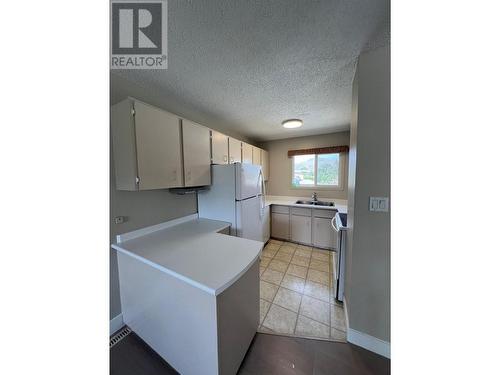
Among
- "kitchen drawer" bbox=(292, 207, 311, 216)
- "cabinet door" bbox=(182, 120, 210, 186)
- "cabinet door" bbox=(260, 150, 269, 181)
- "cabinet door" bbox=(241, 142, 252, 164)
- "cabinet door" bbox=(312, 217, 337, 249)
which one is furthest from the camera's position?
"cabinet door" bbox=(260, 150, 269, 181)

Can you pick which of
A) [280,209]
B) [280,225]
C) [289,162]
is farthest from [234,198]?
Result: [289,162]

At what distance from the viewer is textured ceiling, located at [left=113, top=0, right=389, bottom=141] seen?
2.90ft

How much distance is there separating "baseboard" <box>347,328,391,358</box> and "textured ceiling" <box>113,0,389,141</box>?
7.34 ft

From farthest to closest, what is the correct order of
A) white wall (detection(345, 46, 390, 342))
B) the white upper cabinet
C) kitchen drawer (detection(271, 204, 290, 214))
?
kitchen drawer (detection(271, 204, 290, 214)) → the white upper cabinet → white wall (detection(345, 46, 390, 342))

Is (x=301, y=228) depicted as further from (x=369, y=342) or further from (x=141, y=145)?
(x=141, y=145)

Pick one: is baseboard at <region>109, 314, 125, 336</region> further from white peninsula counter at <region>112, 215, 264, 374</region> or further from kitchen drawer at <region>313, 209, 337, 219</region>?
kitchen drawer at <region>313, 209, 337, 219</region>

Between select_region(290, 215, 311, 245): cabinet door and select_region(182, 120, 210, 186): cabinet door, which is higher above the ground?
select_region(182, 120, 210, 186): cabinet door

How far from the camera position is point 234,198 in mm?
2020

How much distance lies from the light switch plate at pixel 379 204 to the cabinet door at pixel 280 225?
2.12 metres

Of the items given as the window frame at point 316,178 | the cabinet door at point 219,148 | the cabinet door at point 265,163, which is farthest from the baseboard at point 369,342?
the cabinet door at point 265,163

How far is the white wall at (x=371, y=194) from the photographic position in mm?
1153

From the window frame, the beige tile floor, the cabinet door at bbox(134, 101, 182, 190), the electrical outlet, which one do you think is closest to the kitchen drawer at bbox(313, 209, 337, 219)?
the beige tile floor

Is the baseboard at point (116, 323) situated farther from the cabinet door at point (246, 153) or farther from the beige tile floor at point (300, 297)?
the cabinet door at point (246, 153)

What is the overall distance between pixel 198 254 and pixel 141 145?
3.31ft
